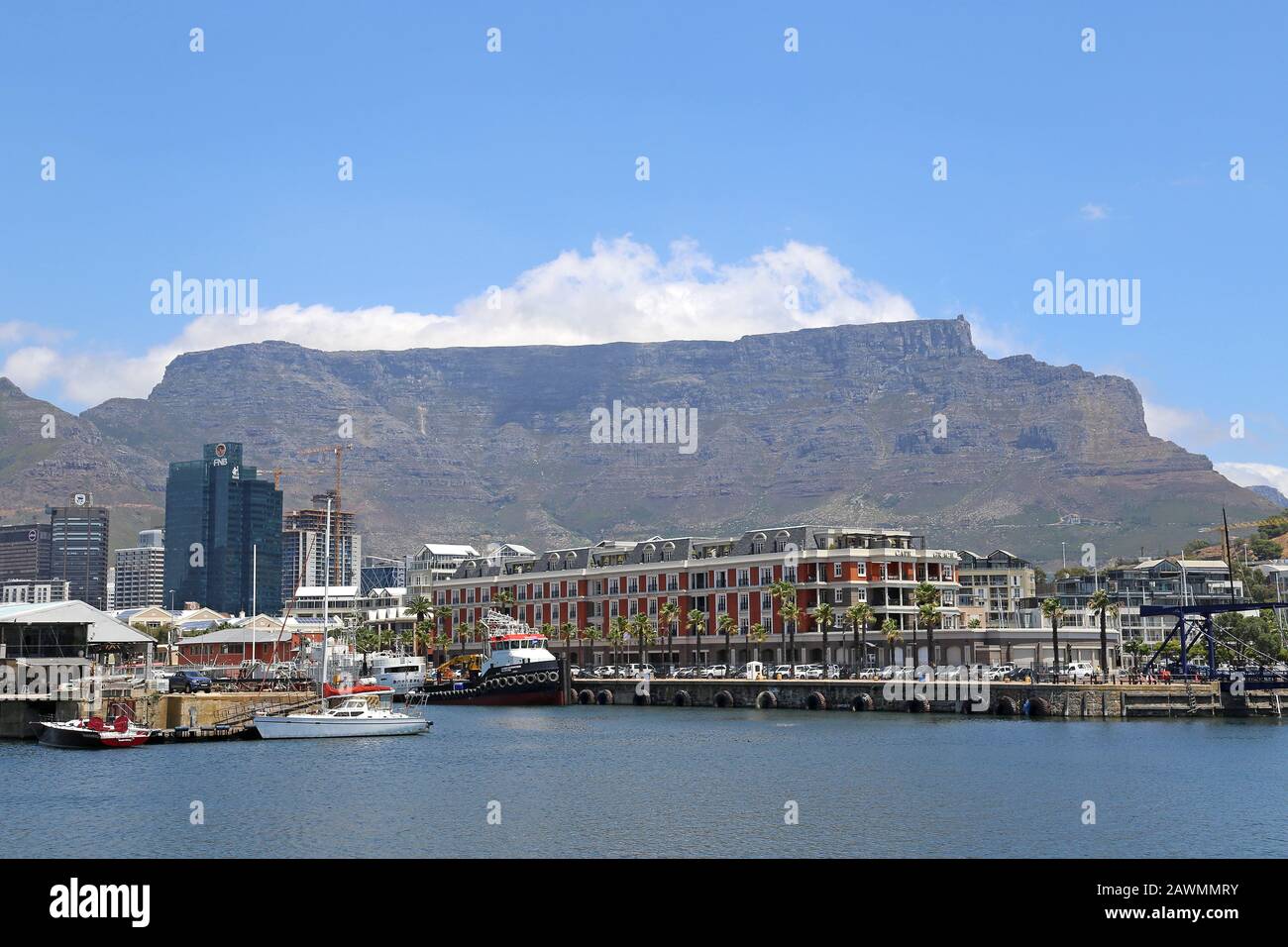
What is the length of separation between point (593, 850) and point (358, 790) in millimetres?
22027

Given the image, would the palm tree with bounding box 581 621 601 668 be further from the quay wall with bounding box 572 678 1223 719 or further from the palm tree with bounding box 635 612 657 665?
the quay wall with bounding box 572 678 1223 719

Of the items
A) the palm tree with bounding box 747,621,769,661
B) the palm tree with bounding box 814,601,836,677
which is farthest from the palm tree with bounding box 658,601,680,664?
the palm tree with bounding box 814,601,836,677

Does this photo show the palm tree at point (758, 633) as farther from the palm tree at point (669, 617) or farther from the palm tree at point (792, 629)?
the palm tree at point (669, 617)

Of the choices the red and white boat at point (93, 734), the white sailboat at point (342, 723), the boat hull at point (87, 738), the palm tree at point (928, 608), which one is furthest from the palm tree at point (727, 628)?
the boat hull at point (87, 738)

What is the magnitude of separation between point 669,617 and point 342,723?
77941 millimetres

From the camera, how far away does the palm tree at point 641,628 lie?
549 feet

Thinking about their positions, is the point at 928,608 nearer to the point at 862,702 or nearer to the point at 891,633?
the point at 891,633

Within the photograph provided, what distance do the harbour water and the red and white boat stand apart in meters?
1.31

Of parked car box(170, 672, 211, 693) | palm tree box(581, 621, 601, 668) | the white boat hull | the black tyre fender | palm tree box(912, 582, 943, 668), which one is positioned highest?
palm tree box(912, 582, 943, 668)

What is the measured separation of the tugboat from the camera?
146 metres

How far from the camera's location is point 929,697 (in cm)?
11931

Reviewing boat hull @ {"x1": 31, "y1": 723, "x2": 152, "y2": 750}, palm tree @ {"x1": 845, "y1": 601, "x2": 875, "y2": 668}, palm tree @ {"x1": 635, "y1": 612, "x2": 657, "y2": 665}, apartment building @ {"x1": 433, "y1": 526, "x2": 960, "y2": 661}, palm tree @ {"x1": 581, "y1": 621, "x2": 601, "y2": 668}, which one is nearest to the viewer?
boat hull @ {"x1": 31, "y1": 723, "x2": 152, "y2": 750}
